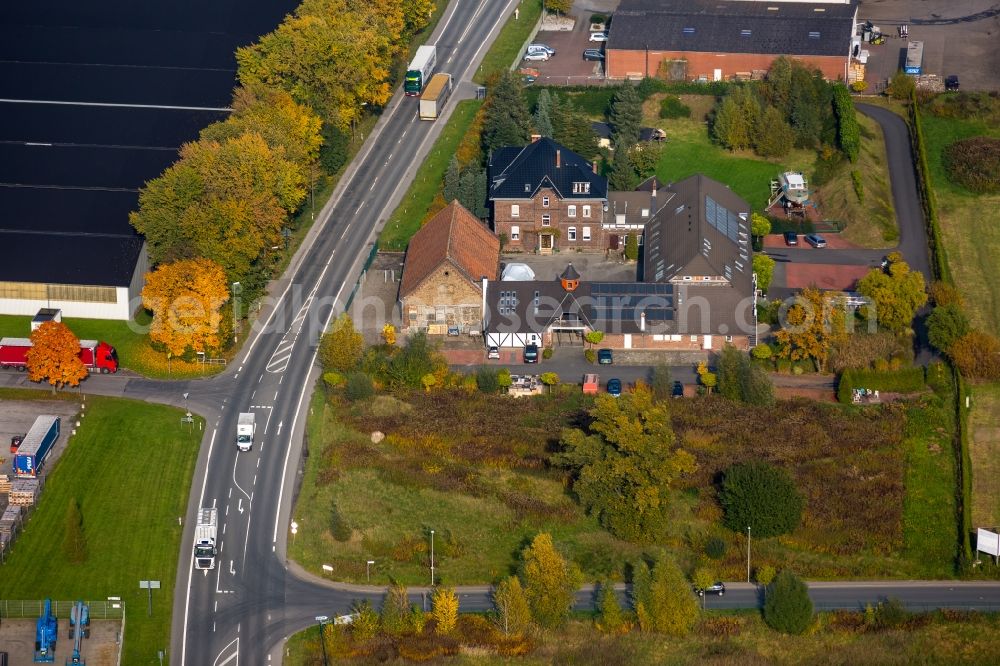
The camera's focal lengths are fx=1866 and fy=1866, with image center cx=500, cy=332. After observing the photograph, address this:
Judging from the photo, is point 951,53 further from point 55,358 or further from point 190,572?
point 190,572

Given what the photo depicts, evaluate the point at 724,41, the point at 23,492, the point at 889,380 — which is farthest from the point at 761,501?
the point at 724,41

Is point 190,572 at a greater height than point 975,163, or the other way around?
point 975,163

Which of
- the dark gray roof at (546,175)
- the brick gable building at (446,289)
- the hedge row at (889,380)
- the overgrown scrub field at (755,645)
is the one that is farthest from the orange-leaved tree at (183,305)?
Answer: the hedge row at (889,380)

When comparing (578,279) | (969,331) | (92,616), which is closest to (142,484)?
(92,616)

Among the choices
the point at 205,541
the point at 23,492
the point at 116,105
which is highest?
the point at 116,105

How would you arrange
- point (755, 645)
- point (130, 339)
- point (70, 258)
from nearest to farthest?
1. point (755, 645)
2. point (130, 339)
3. point (70, 258)

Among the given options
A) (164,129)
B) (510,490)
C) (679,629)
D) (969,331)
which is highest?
(164,129)

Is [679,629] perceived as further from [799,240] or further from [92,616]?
[799,240]
